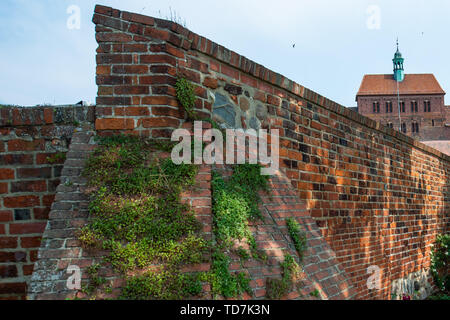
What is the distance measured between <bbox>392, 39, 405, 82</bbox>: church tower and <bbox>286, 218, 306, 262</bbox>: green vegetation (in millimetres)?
64605

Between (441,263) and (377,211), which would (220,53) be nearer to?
(377,211)

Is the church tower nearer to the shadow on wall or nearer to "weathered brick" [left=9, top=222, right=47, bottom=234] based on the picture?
the shadow on wall

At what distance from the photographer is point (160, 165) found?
9.84ft

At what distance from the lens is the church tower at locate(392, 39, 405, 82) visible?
200 ft

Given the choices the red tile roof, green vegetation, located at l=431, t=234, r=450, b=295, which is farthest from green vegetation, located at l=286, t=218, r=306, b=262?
the red tile roof

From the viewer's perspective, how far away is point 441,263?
9258mm

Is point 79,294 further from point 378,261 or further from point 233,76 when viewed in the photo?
point 378,261

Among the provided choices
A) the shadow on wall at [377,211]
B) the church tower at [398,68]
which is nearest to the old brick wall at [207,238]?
the shadow on wall at [377,211]

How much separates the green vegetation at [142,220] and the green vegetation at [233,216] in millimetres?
155

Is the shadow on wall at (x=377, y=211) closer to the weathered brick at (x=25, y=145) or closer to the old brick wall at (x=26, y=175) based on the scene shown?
the old brick wall at (x=26, y=175)

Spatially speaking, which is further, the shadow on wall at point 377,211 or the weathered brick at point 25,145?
the shadow on wall at point 377,211

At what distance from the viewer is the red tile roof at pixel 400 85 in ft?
196

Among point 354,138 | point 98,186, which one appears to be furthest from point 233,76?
point 354,138
